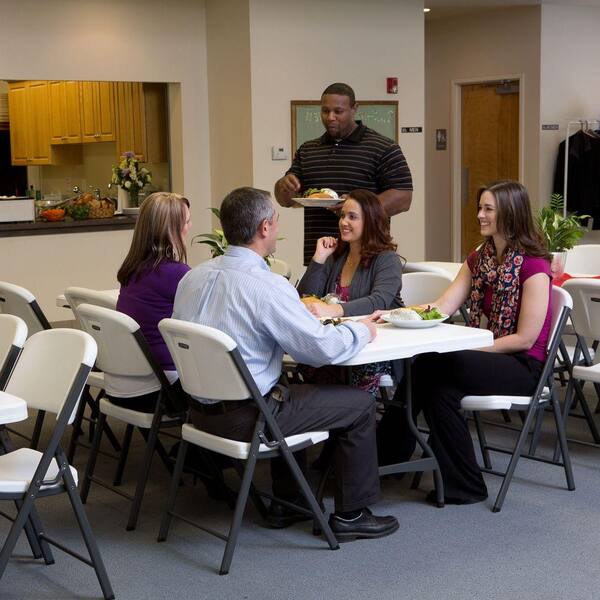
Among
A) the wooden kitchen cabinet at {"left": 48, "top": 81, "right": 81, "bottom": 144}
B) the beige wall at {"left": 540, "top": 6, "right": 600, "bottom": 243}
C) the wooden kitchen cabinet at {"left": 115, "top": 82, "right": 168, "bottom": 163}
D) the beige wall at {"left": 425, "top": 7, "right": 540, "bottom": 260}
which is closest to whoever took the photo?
the wooden kitchen cabinet at {"left": 115, "top": 82, "right": 168, "bottom": 163}

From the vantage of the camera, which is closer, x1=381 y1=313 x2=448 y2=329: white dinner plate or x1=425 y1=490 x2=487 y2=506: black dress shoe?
x1=381 y1=313 x2=448 y2=329: white dinner plate

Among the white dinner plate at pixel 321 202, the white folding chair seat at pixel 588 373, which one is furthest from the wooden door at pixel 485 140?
the white folding chair seat at pixel 588 373

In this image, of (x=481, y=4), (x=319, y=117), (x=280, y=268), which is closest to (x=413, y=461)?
(x=280, y=268)

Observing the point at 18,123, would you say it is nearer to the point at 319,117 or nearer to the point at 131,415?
the point at 319,117

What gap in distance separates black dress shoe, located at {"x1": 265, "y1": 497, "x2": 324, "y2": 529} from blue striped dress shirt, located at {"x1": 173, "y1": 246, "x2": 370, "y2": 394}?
22.4 inches

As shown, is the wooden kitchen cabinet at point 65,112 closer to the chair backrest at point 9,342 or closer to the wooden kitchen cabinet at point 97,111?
the wooden kitchen cabinet at point 97,111

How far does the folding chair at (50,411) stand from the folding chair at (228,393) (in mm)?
344

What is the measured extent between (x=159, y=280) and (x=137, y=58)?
493 cm

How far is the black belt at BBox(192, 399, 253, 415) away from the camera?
3320 millimetres

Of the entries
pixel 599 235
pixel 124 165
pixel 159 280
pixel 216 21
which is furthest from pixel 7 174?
pixel 159 280

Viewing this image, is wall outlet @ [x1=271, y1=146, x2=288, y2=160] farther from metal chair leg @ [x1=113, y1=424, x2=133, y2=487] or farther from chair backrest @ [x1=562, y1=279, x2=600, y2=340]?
metal chair leg @ [x1=113, y1=424, x2=133, y2=487]

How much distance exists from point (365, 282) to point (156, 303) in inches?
35.6

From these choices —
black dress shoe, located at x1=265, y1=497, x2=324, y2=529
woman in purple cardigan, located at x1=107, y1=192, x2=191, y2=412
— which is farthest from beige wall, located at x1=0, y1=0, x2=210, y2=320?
black dress shoe, located at x1=265, y1=497, x2=324, y2=529

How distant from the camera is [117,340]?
3707 millimetres
